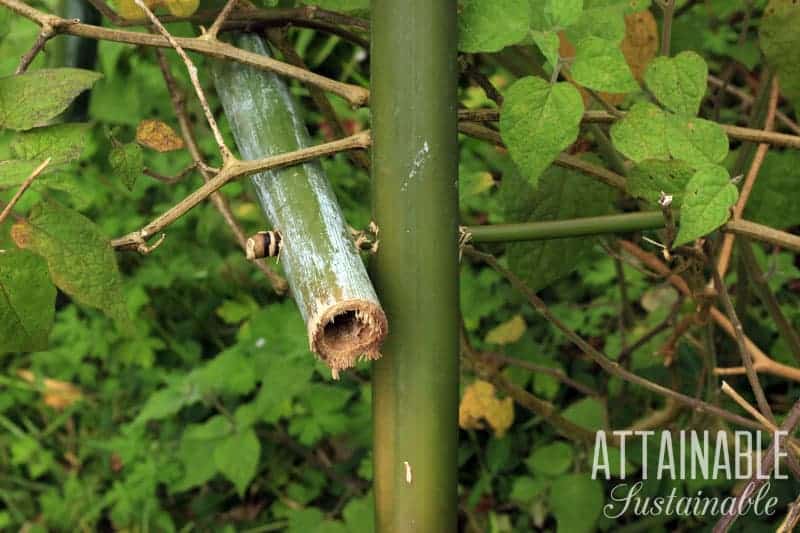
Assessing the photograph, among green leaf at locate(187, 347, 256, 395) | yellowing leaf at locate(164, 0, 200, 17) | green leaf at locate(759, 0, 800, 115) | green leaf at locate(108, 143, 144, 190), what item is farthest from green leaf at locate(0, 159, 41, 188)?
green leaf at locate(187, 347, 256, 395)

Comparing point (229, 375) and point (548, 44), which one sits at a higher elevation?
point (548, 44)

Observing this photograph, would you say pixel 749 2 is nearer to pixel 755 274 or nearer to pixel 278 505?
pixel 755 274

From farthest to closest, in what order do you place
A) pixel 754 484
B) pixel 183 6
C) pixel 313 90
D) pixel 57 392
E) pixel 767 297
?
pixel 57 392 → pixel 767 297 → pixel 313 90 → pixel 183 6 → pixel 754 484

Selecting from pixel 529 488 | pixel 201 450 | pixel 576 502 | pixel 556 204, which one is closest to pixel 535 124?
pixel 556 204

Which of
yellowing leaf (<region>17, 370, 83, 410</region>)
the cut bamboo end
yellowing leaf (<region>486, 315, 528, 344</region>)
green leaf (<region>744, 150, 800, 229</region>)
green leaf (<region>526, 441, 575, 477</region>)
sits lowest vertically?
yellowing leaf (<region>17, 370, 83, 410</region>)

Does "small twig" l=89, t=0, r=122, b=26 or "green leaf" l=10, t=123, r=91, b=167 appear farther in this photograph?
"small twig" l=89, t=0, r=122, b=26

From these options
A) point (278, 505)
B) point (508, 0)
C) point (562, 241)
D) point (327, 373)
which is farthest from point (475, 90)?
point (508, 0)

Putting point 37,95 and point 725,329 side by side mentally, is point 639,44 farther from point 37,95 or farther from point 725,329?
point 37,95

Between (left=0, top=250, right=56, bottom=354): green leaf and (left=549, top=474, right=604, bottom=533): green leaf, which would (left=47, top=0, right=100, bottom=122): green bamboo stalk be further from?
(left=549, top=474, right=604, bottom=533): green leaf
